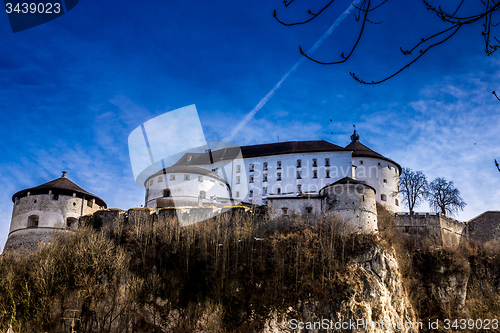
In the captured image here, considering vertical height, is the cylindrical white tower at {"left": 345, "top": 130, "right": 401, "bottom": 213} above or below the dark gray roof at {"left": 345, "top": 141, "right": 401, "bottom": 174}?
below

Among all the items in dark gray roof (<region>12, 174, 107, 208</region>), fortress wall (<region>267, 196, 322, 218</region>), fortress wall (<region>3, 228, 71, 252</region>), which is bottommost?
fortress wall (<region>3, 228, 71, 252</region>)

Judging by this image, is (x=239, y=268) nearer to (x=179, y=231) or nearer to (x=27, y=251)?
(x=179, y=231)

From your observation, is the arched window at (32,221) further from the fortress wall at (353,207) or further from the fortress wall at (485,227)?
the fortress wall at (485,227)

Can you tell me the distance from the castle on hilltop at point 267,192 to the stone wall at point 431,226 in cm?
10

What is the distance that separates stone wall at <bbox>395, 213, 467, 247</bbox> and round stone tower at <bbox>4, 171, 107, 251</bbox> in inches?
1386

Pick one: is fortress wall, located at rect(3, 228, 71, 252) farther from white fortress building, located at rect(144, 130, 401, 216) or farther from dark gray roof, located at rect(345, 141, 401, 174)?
dark gray roof, located at rect(345, 141, 401, 174)

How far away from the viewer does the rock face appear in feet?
110

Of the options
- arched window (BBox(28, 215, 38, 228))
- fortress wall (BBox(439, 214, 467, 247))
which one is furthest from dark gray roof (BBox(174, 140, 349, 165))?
arched window (BBox(28, 215, 38, 228))

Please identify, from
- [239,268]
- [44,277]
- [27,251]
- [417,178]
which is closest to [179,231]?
[239,268]

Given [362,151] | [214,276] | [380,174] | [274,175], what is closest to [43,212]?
[214,276]

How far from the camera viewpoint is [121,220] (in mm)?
42406

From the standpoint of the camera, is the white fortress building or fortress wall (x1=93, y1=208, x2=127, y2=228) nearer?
fortress wall (x1=93, y1=208, x2=127, y2=228)

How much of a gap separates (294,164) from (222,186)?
989 centimetres

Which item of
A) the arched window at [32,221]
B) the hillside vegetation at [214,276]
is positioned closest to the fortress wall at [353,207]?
the hillside vegetation at [214,276]
